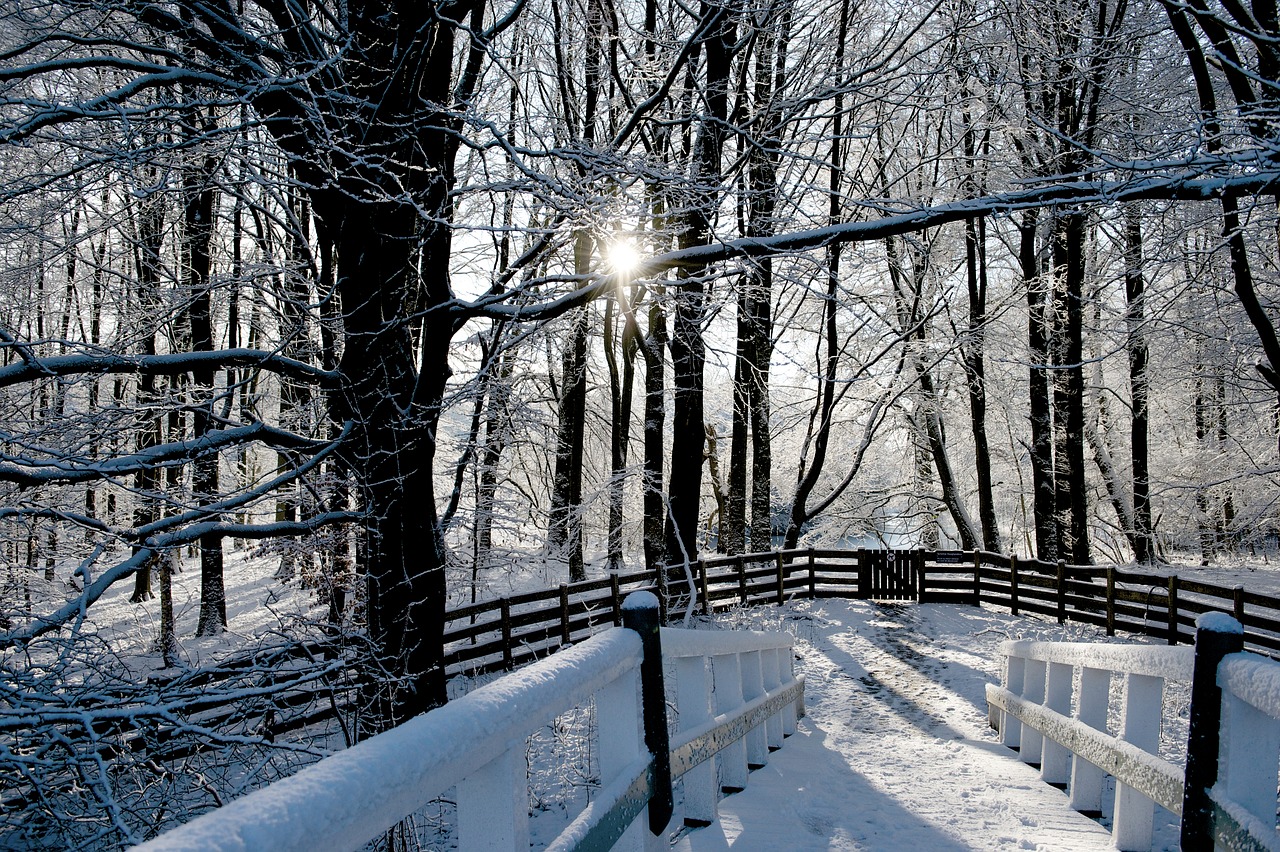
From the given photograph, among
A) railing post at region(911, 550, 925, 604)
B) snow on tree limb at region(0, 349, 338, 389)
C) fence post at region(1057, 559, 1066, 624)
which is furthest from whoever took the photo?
railing post at region(911, 550, 925, 604)

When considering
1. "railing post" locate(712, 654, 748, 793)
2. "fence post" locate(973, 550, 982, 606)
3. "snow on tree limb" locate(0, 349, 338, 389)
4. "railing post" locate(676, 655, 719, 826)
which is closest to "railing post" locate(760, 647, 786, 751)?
"railing post" locate(712, 654, 748, 793)

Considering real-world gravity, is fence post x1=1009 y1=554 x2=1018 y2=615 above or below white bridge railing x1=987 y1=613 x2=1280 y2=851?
below

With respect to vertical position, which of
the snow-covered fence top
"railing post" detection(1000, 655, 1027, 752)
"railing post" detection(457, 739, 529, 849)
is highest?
"railing post" detection(457, 739, 529, 849)

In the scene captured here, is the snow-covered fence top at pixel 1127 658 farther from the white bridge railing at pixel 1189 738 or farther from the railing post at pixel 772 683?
the railing post at pixel 772 683

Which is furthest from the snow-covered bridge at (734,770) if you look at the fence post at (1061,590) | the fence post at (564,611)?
the fence post at (1061,590)

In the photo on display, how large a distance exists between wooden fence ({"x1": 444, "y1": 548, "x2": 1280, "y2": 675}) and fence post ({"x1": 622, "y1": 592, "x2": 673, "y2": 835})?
5958mm

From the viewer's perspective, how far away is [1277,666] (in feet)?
7.25

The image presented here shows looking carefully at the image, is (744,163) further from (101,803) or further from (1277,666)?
(101,803)

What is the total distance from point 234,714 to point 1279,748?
469 cm

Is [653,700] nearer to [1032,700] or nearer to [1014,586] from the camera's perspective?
[1032,700]

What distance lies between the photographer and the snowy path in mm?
4020

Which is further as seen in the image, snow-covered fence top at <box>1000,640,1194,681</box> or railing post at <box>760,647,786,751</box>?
railing post at <box>760,647,786,751</box>

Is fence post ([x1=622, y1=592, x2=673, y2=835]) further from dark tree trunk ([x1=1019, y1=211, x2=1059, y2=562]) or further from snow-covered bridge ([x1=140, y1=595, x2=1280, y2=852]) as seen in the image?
dark tree trunk ([x1=1019, y1=211, x2=1059, y2=562])

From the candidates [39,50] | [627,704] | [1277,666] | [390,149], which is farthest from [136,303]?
[1277,666]
